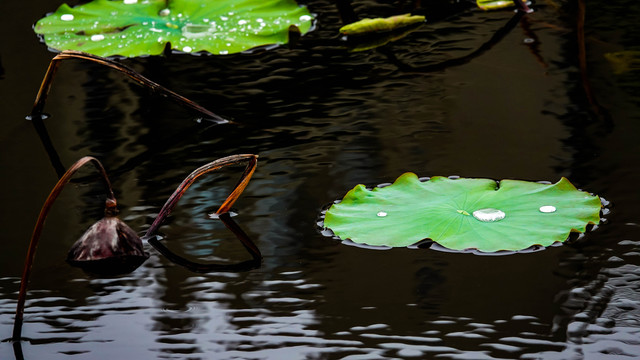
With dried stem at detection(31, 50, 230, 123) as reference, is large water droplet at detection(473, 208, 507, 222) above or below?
below

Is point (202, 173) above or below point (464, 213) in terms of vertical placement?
above

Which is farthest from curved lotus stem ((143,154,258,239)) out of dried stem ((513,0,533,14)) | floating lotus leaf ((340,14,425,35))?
dried stem ((513,0,533,14))

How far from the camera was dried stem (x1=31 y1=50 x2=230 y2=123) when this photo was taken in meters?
1.68

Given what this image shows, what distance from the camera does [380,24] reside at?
2.29 m

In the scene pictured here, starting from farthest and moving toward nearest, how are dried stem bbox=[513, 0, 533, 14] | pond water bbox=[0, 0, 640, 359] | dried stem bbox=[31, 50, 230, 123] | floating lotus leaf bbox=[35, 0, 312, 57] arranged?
dried stem bbox=[513, 0, 533, 14]
floating lotus leaf bbox=[35, 0, 312, 57]
dried stem bbox=[31, 50, 230, 123]
pond water bbox=[0, 0, 640, 359]

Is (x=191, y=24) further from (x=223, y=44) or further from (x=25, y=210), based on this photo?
(x=25, y=210)

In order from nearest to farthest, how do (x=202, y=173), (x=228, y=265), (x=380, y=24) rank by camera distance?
(x=228, y=265) < (x=202, y=173) < (x=380, y=24)

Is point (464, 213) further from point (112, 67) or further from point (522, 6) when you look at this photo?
point (522, 6)

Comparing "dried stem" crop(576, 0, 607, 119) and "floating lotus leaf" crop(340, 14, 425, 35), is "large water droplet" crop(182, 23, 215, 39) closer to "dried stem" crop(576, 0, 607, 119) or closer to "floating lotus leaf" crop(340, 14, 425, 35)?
"floating lotus leaf" crop(340, 14, 425, 35)

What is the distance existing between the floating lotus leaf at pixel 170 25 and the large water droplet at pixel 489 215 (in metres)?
1.02

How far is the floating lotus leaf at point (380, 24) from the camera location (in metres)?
2.25

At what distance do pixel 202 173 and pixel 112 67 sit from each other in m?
0.45

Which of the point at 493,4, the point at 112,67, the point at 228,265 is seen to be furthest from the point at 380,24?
the point at 228,265

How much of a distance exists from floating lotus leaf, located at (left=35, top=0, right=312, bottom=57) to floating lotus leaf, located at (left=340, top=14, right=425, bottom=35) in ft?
0.47
